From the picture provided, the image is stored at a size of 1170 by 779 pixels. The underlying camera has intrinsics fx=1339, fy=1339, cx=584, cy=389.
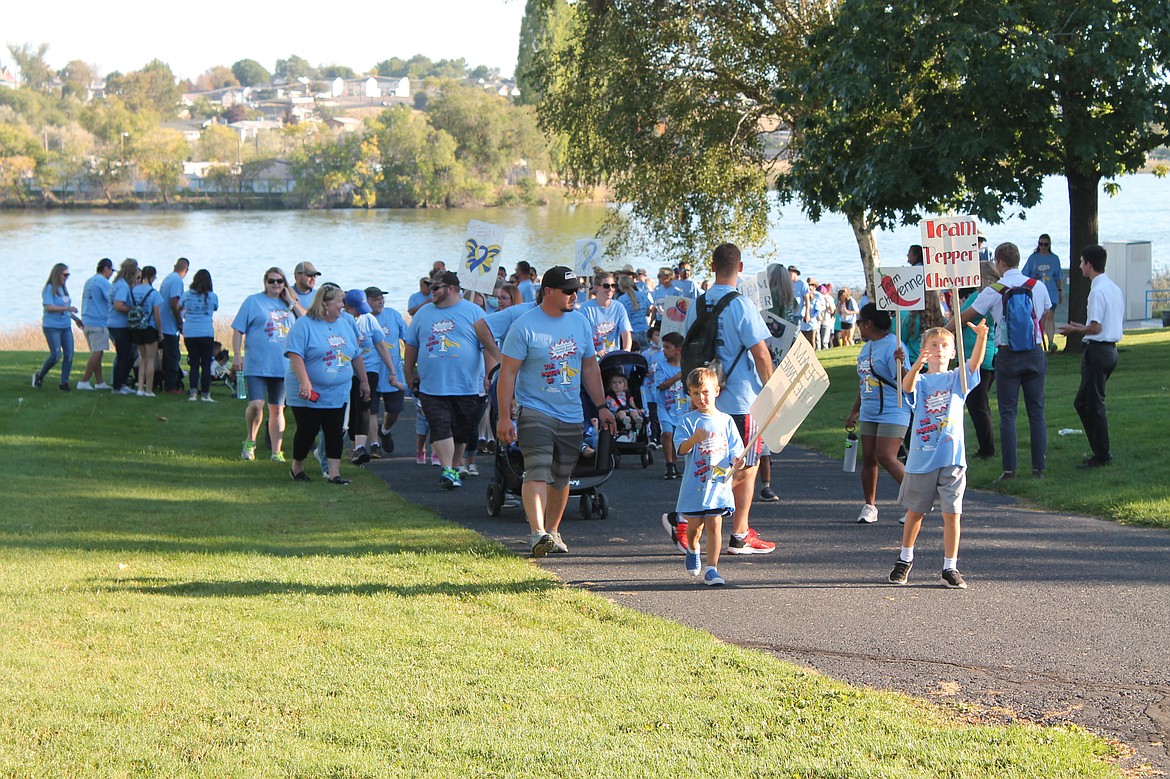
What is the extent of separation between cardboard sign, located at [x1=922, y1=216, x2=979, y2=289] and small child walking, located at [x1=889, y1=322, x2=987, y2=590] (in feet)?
3.57

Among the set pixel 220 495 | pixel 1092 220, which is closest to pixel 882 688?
pixel 220 495

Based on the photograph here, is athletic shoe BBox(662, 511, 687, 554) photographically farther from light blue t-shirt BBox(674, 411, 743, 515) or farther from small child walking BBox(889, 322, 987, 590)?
small child walking BBox(889, 322, 987, 590)

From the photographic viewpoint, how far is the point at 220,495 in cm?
1120

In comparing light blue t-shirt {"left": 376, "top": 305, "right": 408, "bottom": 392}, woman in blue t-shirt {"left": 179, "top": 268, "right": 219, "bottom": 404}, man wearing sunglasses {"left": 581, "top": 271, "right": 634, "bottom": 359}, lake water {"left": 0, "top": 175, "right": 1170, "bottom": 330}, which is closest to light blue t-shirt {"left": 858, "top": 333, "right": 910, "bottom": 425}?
man wearing sunglasses {"left": 581, "top": 271, "right": 634, "bottom": 359}

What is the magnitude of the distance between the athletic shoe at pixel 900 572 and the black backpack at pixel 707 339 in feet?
5.08

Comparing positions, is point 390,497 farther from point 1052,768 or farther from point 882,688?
point 1052,768

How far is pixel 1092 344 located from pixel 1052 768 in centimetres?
710

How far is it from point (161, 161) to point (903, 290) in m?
116

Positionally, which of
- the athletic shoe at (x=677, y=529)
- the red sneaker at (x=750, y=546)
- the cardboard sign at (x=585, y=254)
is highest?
the cardboard sign at (x=585, y=254)

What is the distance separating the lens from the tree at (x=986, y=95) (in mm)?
18672

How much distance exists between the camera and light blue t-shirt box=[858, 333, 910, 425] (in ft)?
30.7

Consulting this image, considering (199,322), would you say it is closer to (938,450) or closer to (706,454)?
(706,454)

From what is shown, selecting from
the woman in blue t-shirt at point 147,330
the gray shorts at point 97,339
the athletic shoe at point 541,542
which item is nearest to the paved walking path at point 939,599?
the athletic shoe at point 541,542

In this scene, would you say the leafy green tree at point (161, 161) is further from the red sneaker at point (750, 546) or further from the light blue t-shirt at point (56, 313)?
the red sneaker at point (750, 546)
